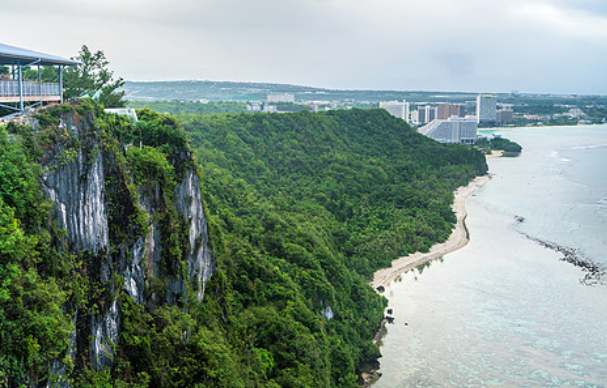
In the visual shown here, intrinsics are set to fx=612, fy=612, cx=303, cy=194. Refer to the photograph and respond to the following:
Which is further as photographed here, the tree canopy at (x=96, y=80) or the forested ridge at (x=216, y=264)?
the tree canopy at (x=96, y=80)

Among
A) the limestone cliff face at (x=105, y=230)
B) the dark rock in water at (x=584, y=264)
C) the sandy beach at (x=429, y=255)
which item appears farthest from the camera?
the sandy beach at (x=429, y=255)

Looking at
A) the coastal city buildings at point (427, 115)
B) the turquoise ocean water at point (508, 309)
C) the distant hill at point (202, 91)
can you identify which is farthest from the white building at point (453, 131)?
the distant hill at point (202, 91)

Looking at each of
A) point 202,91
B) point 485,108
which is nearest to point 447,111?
point 485,108

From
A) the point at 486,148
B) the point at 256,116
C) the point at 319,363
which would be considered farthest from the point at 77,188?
the point at 486,148

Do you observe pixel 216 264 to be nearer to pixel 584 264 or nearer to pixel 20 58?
pixel 20 58

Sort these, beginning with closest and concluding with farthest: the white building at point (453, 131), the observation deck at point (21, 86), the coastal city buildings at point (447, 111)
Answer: the observation deck at point (21, 86), the white building at point (453, 131), the coastal city buildings at point (447, 111)

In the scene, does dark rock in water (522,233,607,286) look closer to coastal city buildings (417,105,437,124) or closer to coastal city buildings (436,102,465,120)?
coastal city buildings (436,102,465,120)

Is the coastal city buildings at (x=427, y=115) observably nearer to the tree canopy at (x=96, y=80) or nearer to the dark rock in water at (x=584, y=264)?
the dark rock in water at (x=584, y=264)
